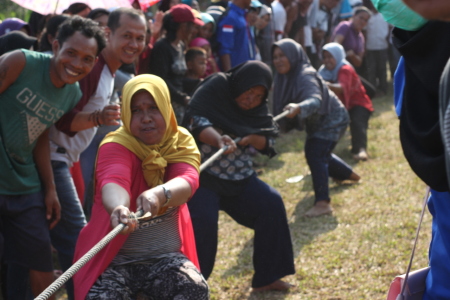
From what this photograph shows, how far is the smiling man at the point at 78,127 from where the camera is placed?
12.7ft

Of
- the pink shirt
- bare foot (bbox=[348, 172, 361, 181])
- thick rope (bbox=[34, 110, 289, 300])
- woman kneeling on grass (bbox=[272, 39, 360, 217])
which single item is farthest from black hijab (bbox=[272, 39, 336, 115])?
thick rope (bbox=[34, 110, 289, 300])

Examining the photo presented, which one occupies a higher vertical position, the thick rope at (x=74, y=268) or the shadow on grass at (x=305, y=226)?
the thick rope at (x=74, y=268)

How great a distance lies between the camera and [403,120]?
6.82ft

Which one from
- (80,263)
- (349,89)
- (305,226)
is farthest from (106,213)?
(349,89)

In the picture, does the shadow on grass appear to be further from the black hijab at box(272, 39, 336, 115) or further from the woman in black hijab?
the black hijab at box(272, 39, 336, 115)

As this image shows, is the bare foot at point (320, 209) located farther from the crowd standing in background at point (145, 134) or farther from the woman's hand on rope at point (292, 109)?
the woman's hand on rope at point (292, 109)

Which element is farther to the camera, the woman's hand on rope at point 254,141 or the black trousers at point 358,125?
the black trousers at point 358,125

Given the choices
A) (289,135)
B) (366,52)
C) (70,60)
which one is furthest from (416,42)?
(366,52)

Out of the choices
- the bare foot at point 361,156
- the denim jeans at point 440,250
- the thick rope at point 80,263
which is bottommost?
the bare foot at point 361,156

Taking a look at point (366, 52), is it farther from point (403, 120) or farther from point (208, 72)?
point (403, 120)

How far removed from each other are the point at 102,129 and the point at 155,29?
6.36 feet

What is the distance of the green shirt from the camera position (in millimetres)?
3516

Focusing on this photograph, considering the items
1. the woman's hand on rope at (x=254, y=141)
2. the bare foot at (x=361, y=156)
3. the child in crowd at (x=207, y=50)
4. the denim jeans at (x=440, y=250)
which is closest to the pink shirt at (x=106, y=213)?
the woman's hand on rope at (x=254, y=141)

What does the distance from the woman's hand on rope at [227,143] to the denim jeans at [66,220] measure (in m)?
0.99
